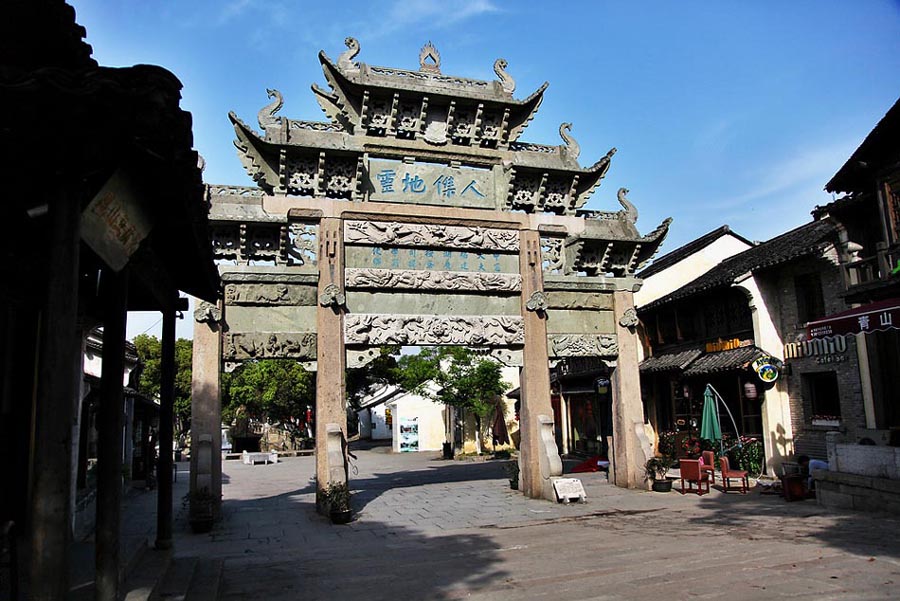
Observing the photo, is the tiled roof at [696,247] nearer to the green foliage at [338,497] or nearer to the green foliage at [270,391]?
the green foliage at [338,497]

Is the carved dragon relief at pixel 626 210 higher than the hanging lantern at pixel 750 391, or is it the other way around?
the carved dragon relief at pixel 626 210

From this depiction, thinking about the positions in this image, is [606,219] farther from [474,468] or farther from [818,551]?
Result: [474,468]

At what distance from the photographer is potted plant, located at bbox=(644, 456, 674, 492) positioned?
14.1 metres

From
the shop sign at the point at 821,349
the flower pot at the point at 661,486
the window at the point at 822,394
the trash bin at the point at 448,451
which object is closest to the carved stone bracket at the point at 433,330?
the flower pot at the point at 661,486

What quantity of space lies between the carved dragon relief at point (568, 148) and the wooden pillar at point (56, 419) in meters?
12.8

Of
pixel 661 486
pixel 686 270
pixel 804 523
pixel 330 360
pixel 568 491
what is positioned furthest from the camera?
pixel 686 270

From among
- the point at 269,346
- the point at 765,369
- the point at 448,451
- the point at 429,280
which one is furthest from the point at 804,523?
the point at 448,451

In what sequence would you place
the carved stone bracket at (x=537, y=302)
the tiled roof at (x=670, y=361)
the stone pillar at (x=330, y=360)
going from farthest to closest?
the tiled roof at (x=670, y=361)
the carved stone bracket at (x=537, y=302)
the stone pillar at (x=330, y=360)

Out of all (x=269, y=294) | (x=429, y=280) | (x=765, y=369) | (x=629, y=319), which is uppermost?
(x=429, y=280)

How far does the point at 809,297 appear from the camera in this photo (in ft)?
56.2

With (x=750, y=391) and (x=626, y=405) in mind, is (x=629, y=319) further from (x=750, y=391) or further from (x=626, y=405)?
(x=750, y=391)

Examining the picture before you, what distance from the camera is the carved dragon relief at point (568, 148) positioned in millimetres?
15266

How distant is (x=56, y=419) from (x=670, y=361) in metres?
19.8

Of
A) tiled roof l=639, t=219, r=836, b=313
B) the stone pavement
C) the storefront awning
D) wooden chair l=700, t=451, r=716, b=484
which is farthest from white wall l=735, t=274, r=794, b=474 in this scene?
the storefront awning
